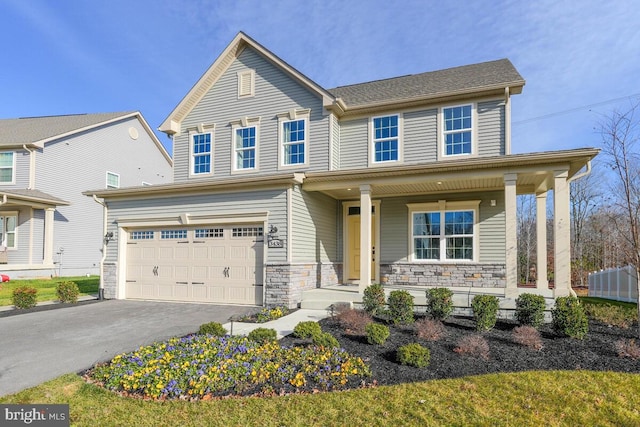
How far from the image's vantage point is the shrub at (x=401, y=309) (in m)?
7.49

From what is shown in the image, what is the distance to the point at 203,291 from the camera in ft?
36.2

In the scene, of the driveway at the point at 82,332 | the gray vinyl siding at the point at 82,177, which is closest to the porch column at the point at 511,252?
the driveway at the point at 82,332

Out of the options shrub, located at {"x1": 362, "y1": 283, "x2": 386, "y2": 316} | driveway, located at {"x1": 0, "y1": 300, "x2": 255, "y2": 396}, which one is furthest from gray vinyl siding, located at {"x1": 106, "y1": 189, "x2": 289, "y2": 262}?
shrub, located at {"x1": 362, "y1": 283, "x2": 386, "y2": 316}

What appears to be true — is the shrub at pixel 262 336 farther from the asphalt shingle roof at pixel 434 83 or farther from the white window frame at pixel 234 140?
the asphalt shingle roof at pixel 434 83

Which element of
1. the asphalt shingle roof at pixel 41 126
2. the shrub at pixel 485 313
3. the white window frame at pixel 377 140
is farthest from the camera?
the asphalt shingle roof at pixel 41 126

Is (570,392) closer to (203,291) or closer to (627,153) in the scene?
(627,153)

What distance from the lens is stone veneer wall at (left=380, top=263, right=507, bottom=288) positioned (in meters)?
10.8

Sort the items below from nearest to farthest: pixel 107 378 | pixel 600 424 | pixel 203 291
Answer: pixel 600 424
pixel 107 378
pixel 203 291

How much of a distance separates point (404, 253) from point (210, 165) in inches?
283

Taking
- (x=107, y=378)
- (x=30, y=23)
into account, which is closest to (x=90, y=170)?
(x=30, y=23)

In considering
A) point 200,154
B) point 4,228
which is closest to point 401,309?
point 200,154

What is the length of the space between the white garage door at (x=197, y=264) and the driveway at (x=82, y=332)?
1.58ft

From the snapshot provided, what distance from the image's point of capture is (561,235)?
8352mm

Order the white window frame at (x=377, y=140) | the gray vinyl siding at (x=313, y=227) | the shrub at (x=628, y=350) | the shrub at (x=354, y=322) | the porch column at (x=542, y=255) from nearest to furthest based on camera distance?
the shrub at (x=628, y=350)
the shrub at (x=354, y=322)
the porch column at (x=542, y=255)
the gray vinyl siding at (x=313, y=227)
the white window frame at (x=377, y=140)
